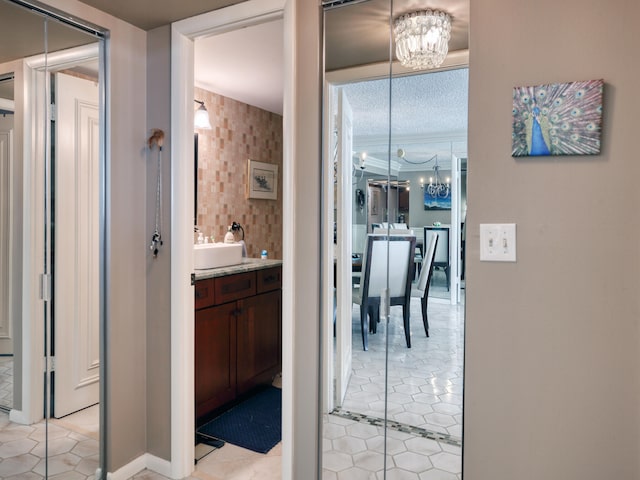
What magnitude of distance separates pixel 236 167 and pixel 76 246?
2.29 m

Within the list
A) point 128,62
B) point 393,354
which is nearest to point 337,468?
point 393,354

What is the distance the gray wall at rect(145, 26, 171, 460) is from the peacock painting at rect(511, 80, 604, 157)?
5.15 feet

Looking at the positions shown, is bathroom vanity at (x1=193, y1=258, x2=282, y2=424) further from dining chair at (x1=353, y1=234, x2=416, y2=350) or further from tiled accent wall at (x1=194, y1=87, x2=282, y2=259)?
dining chair at (x1=353, y1=234, x2=416, y2=350)

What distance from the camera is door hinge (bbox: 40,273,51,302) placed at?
1.92 meters

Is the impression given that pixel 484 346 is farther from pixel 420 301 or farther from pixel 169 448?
pixel 169 448

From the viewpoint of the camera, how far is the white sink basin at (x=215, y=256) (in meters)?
2.83

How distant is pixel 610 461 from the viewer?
4.45 ft

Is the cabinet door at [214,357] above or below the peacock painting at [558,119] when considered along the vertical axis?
below

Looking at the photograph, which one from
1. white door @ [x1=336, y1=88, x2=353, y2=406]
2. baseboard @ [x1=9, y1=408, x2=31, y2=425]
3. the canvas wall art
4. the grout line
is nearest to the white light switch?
the canvas wall art

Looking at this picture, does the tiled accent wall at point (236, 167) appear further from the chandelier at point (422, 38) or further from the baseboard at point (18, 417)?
the chandelier at point (422, 38)

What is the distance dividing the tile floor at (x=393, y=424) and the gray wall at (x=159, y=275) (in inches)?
14.1

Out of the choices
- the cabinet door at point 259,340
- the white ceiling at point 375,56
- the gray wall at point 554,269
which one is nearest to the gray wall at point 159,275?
the white ceiling at point 375,56

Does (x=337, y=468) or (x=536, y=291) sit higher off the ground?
(x=536, y=291)

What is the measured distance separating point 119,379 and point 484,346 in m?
1.68
